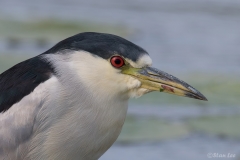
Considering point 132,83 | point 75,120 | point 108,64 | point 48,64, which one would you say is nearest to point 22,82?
point 48,64

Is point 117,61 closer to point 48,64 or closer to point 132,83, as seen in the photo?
point 132,83

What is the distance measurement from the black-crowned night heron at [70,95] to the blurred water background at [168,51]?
1863 millimetres

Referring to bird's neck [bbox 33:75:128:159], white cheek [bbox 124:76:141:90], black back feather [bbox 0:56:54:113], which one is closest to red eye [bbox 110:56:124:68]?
white cheek [bbox 124:76:141:90]

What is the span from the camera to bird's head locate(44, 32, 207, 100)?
5.96 m

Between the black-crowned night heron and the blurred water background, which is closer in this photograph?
the black-crowned night heron

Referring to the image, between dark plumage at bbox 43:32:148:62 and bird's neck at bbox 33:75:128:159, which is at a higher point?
dark plumage at bbox 43:32:148:62

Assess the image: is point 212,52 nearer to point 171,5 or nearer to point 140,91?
point 171,5

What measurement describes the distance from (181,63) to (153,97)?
6.45 ft

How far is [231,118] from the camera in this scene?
325 inches

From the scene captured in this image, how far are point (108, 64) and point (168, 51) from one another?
16.1ft

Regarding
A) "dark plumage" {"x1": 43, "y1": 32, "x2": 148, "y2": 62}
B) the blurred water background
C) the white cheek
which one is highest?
the blurred water background

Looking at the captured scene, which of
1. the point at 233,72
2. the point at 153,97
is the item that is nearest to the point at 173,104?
the point at 153,97

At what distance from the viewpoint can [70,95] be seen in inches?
237

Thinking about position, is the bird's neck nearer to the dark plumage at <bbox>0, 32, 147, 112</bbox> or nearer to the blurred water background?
the dark plumage at <bbox>0, 32, 147, 112</bbox>
